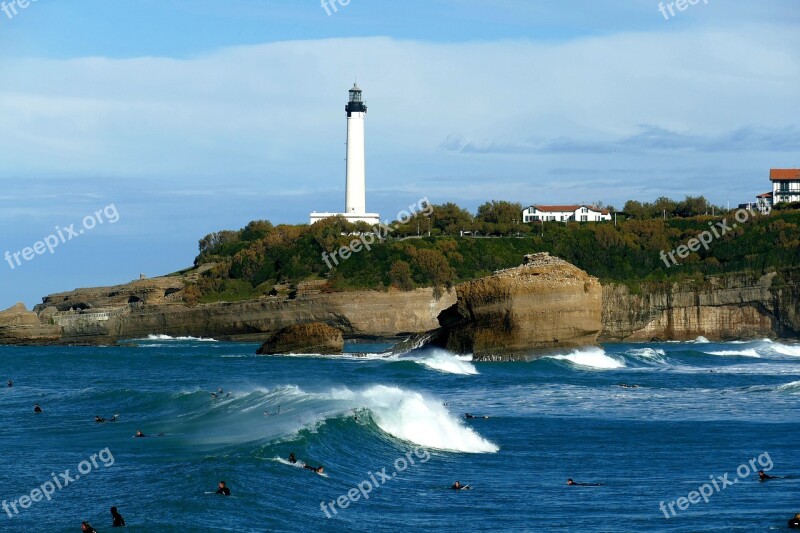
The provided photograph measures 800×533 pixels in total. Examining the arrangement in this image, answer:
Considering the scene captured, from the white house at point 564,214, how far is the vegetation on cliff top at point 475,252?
37.9ft

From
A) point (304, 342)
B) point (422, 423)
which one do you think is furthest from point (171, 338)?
point (422, 423)

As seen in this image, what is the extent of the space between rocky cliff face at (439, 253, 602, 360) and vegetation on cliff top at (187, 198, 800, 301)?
40051mm

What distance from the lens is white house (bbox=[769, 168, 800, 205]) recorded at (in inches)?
5295

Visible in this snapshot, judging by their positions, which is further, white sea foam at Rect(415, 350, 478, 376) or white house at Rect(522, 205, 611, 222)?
white house at Rect(522, 205, 611, 222)

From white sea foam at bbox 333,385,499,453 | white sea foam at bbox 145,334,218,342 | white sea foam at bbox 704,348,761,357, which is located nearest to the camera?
white sea foam at bbox 333,385,499,453

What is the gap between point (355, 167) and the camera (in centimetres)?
11869

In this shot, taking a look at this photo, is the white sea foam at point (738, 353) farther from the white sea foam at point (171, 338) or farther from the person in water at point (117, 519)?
the person in water at point (117, 519)

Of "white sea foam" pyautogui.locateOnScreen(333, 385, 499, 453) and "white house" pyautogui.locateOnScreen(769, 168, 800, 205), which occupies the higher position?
"white house" pyautogui.locateOnScreen(769, 168, 800, 205)

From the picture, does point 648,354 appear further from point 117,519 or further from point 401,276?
point 117,519

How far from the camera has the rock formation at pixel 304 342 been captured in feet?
226

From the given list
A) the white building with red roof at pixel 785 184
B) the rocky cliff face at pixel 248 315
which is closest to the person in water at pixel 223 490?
the rocky cliff face at pixel 248 315

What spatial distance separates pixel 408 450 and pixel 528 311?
86.3ft

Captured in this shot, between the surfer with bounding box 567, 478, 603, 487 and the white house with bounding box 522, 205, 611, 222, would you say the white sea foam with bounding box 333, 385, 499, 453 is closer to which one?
the surfer with bounding box 567, 478, 603, 487

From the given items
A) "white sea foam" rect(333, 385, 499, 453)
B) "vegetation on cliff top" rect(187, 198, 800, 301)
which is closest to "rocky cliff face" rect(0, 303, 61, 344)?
"vegetation on cliff top" rect(187, 198, 800, 301)
